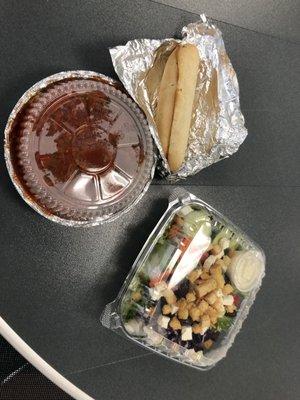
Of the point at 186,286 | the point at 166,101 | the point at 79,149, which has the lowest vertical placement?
the point at 186,286

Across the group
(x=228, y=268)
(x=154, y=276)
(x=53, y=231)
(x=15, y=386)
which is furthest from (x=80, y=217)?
(x=15, y=386)

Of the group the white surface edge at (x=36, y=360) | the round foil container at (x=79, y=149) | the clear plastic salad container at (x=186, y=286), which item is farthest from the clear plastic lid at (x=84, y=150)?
the white surface edge at (x=36, y=360)

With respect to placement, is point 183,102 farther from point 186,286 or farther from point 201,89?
point 186,286

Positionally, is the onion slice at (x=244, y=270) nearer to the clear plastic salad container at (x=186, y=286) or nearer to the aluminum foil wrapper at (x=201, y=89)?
the clear plastic salad container at (x=186, y=286)

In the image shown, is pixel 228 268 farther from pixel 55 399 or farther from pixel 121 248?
pixel 55 399

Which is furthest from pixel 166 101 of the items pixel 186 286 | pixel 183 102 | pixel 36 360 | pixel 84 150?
pixel 36 360
